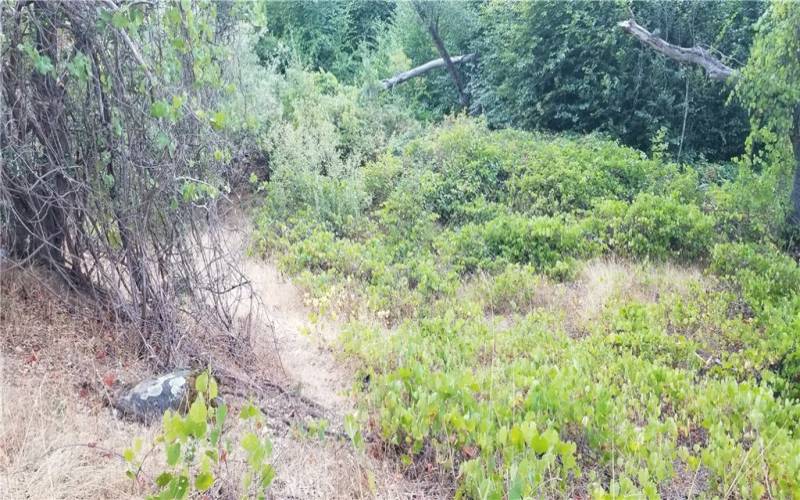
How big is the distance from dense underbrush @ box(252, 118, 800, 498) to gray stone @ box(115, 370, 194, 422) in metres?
0.98

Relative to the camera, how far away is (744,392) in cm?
328

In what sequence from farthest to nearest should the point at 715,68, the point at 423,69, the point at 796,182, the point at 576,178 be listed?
the point at 423,69 < the point at 715,68 < the point at 576,178 < the point at 796,182

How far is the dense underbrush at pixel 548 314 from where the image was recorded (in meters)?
2.76

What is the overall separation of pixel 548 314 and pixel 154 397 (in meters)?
3.02

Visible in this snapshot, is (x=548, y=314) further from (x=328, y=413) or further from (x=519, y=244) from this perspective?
(x=328, y=413)

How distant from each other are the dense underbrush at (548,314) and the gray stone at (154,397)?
0.98 m

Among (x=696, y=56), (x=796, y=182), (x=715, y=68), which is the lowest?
(x=796, y=182)

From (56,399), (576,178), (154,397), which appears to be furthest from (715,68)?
(56,399)

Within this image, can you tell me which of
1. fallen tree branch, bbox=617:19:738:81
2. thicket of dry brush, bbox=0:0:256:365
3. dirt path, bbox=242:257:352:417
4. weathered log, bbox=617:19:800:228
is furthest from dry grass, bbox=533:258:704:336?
fallen tree branch, bbox=617:19:738:81

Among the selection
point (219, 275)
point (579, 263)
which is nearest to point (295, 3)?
point (579, 263)

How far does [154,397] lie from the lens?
3.10 metres

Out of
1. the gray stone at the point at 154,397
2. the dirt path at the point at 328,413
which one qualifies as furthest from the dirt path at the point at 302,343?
the gray stone at the point at 154,397

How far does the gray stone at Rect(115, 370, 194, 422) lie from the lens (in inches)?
120

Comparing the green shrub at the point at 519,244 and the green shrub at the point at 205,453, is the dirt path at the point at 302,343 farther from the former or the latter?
the green shrub at the point at 519,244
